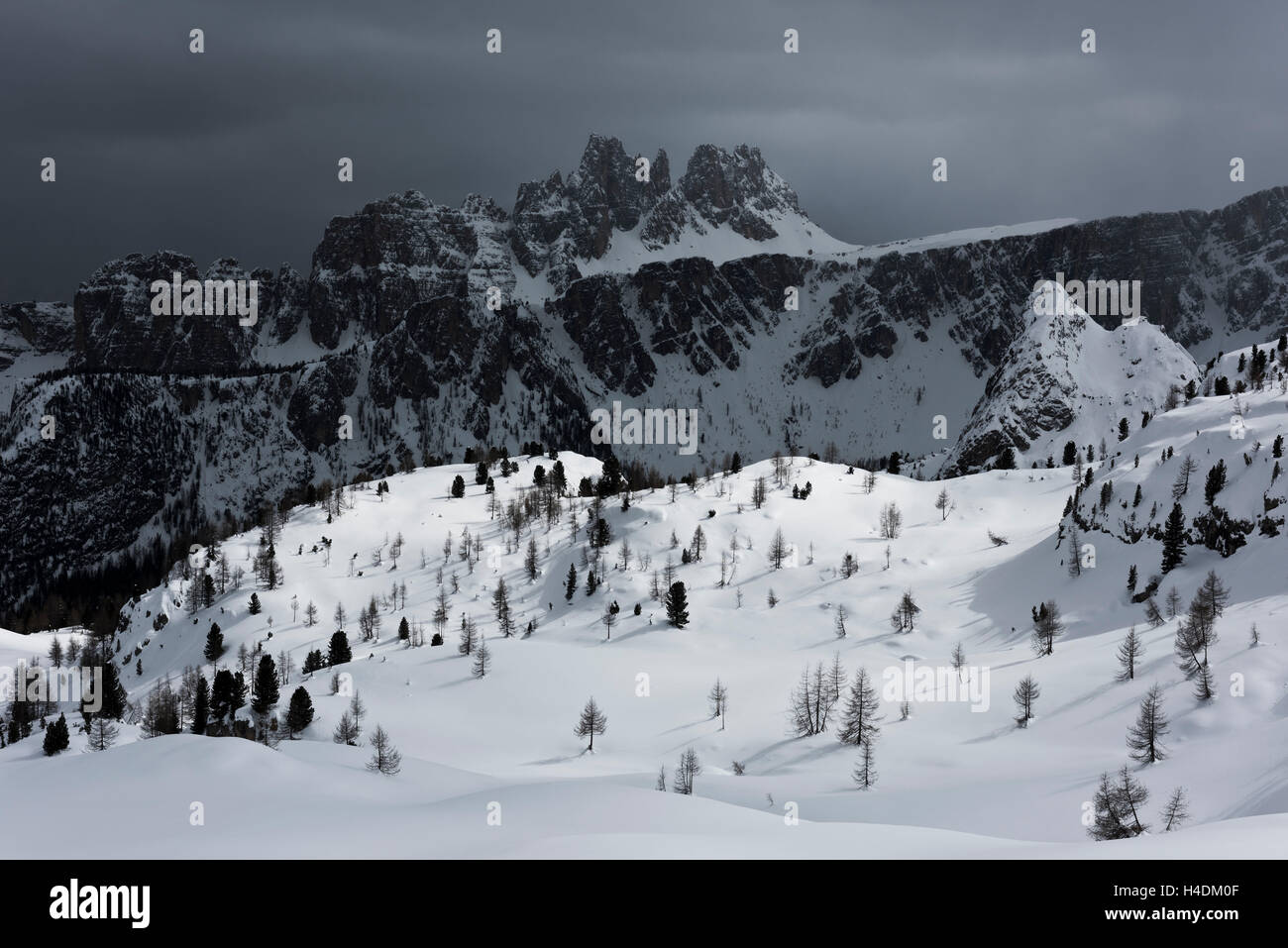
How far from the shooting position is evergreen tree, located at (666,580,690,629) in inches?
5940

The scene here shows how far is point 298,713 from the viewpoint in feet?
350

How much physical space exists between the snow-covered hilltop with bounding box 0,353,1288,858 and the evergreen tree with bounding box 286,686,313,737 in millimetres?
2300

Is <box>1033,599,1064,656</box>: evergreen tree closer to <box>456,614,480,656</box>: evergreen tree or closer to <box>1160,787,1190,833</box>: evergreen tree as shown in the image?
<box>1160,787,1190,833</box>: evergreen tree

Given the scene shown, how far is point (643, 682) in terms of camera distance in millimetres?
124500

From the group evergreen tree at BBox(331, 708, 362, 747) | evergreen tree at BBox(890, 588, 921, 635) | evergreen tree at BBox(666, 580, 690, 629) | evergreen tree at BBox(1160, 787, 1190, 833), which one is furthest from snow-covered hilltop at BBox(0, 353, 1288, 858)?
evergreen tree at BBox(666, 580, 690, 629)

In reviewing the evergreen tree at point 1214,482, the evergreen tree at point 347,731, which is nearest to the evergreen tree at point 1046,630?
the evergreen tree at point 1214,482

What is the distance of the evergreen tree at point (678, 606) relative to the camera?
151 metres

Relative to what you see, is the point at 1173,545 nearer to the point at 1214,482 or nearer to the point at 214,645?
the point at 1214,482

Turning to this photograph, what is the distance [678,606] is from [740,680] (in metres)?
28.8

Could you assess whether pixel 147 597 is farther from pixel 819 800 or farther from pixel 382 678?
pixel 819 800

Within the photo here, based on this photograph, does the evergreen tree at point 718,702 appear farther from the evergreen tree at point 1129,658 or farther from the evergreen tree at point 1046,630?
the evergreen tree at point 1129,658

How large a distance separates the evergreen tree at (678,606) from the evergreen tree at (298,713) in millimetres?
66805

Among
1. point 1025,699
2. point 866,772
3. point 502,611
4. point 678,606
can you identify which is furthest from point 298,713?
point 1025,699
